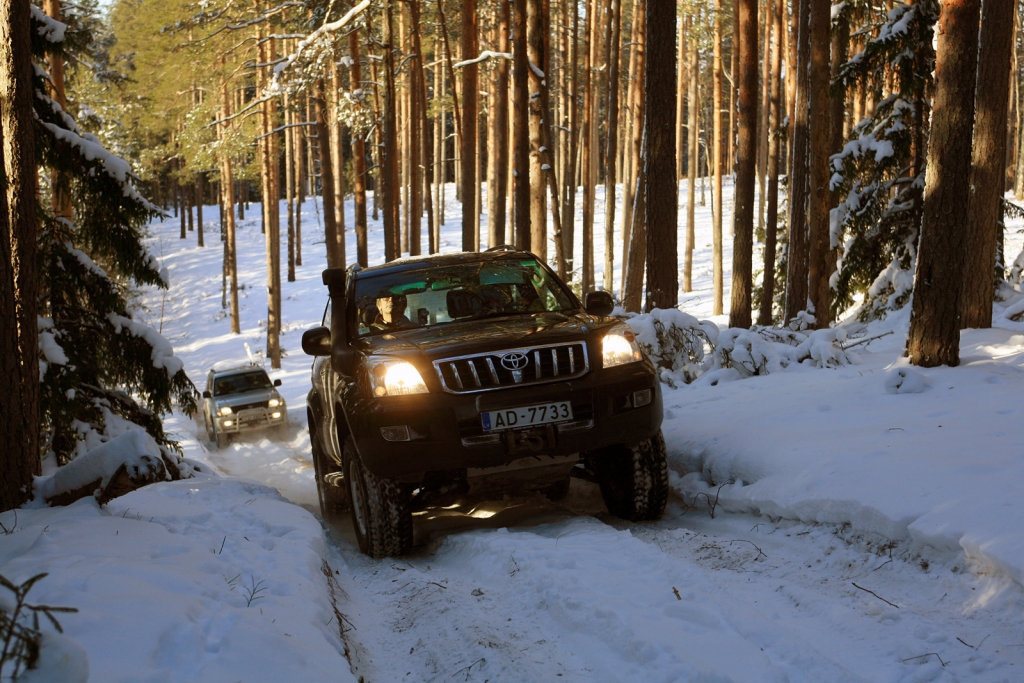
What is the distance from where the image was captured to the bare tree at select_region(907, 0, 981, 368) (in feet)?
26.6

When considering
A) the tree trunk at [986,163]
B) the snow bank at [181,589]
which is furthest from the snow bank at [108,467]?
the tree trunk at [986,163]

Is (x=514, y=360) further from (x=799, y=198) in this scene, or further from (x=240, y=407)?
(x=240, y=407)

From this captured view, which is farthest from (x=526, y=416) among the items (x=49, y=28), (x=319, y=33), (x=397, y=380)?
(x=319, y=33)

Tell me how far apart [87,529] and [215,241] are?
61787 mm

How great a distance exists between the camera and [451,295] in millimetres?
6695

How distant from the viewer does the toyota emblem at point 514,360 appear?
17.6 ft

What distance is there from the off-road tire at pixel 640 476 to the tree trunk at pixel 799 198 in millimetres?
11933

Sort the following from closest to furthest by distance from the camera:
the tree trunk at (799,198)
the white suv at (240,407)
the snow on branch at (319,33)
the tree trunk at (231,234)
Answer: the tree trunk at (799,198) < the white suv at (240,407) < the snow on branch at (319,33) < the tree trunk at (231,234)

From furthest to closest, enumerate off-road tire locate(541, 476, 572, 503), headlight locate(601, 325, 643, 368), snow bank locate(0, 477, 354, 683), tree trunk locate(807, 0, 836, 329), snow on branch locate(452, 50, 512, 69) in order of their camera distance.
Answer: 1. snow on branch locate(452, 50, 512, 69)
2. tree trunk locate(807, 0, 836, 329)
3. off-road tire locate(541, 476, 572, 503)
4. headlight locate(601, 325, 643, 368)
5. snow bank locate(0, 477, 354, 683)

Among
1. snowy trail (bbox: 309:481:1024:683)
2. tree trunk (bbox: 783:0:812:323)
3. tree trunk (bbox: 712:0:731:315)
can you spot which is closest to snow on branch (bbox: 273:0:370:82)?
tree trunk (bbox: 783:0:812:323)

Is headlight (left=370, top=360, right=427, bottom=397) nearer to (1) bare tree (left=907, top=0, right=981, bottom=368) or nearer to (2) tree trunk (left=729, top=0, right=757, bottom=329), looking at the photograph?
(1) bare tree (left=907, top=0, right=981, bottom=368)

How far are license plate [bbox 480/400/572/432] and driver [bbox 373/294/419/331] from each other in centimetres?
142

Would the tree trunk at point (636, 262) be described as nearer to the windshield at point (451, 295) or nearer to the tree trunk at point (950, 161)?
the tree trunk at point (950, 161)

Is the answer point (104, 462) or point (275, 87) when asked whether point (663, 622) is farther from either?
point (275, 87)
